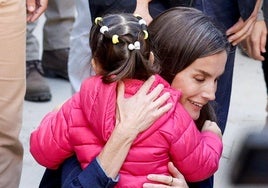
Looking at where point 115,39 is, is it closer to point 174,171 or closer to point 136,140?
point 136,140

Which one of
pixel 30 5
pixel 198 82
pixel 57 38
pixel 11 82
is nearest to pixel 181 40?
pixel 198 82

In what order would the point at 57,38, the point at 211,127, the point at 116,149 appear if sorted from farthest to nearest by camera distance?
1. the point at 57,38
2. the point at 211,127
3. the point at 116,149

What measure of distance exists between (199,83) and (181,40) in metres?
0.13

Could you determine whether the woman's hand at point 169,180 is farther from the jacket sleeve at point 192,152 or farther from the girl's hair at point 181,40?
the girl's hair at point 181,40

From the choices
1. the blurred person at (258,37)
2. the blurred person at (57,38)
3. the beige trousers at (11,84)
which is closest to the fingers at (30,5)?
the beige trousers at (11,84)

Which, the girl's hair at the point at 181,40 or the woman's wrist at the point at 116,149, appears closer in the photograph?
the woman's wrist at the point at 116,149

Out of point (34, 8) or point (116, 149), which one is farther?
point (34, 8)

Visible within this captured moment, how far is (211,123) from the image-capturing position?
6.12ft

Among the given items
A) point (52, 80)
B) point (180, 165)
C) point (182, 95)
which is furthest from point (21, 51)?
point (52, 80)

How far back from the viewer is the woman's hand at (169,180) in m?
1.58

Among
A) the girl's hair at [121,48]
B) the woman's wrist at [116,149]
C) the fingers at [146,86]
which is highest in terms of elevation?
the girl's hair at [121,48]

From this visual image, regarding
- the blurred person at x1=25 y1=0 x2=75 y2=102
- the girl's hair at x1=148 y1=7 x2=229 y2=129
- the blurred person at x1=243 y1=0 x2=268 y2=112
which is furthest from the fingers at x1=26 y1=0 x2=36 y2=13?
the blurred person at x1=25 y1=0 x2=75 y2=102

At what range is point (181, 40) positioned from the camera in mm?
1771

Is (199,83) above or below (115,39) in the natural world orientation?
below
